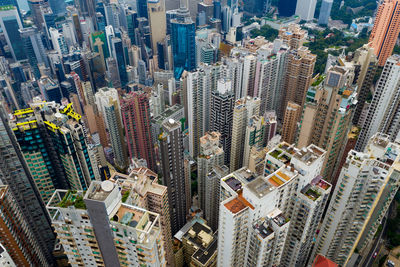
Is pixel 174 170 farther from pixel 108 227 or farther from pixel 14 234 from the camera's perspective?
pixel 108 227

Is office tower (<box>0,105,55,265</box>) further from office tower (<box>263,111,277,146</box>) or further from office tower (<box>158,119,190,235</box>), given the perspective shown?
office tower (<box>263,111,277,146</box>)

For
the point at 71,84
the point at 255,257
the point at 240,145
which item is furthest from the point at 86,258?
the point at 71,84

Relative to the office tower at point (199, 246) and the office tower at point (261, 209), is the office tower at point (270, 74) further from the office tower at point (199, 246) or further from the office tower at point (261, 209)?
the office tower at point (261, 209)

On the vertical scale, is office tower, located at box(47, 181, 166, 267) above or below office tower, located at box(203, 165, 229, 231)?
above

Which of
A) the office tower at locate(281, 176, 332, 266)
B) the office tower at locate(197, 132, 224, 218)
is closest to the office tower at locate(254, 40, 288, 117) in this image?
the office tower at locate(197, 132, 224, 218)

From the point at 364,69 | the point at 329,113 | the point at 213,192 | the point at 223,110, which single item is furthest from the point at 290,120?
the point at 213,192

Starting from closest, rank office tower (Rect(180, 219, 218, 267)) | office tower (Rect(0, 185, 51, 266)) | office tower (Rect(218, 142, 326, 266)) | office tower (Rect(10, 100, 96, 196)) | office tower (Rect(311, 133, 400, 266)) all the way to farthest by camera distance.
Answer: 1. office tower (Rect(218, 142, 326, 266))
2. office tower (Rect(0, 185, 51, 266))
3. office tower (Rect(311, 133, 400, 266))
4. office tower (Rect(10, 100, 96, 196))
5. office tower (Rect(180, 219, 218, 267))

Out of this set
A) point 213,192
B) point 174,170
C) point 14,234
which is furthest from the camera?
point 213,192
